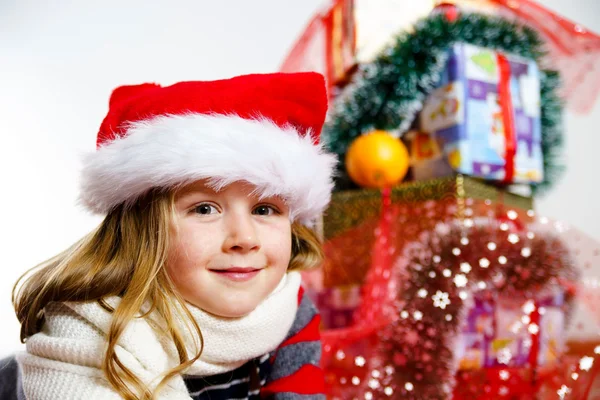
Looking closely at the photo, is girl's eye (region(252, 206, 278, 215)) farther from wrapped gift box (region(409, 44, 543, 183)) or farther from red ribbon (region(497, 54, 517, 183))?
red ribbon (region(497, 54, 517, 183))

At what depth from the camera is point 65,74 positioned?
132 cm

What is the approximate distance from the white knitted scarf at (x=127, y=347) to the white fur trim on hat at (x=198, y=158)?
0.14m

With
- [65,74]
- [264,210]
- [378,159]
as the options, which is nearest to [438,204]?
[378,159]

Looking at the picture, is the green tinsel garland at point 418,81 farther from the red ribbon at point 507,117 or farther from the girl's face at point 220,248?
the girl's face at point 220,248

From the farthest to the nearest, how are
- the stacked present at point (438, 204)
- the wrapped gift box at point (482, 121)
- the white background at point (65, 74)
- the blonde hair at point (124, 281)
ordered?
1. the white background at point (65, 74)
2. the wrapped gift box at point (482, 121)
3. the stacked present at point (438, 204)
4. the blonde hair at point (124, 281)

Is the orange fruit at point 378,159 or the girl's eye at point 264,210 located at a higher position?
the orange fruit at point 378,159

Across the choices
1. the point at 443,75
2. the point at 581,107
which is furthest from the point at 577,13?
the point at 443,75

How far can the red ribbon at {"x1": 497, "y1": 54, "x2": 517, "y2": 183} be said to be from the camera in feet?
3.68

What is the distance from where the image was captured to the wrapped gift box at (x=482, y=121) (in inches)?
42.4

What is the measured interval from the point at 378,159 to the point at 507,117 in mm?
279

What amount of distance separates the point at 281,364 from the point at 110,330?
263mm

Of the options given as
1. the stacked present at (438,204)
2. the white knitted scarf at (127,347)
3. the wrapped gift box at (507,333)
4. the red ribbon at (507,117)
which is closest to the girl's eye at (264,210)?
the white knitted scarf at (127,347)

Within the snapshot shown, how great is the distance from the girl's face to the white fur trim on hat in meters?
0.02

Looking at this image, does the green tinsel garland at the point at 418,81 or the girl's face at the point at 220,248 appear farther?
the green tinsel garland at the point at 418,81
